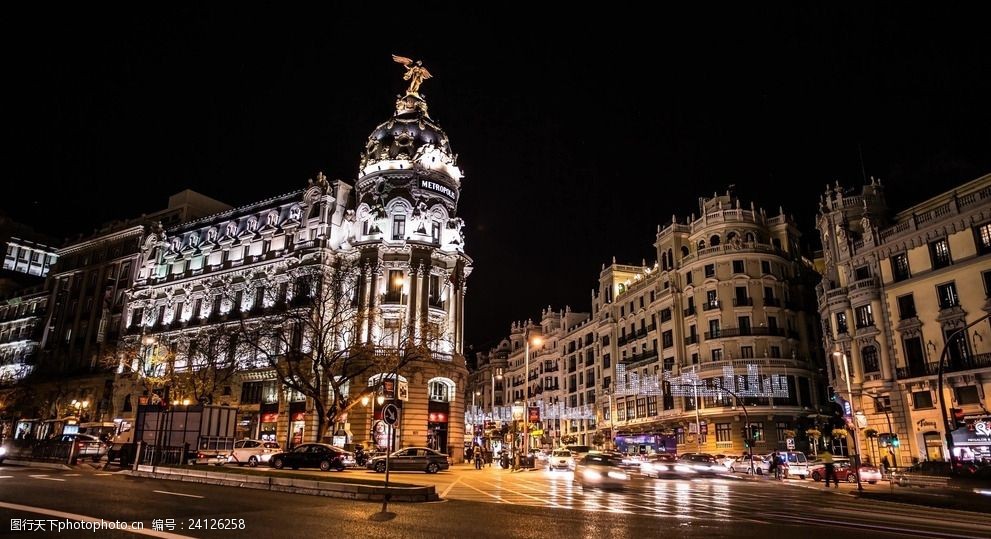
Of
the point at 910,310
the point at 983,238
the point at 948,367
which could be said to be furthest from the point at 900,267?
the point at 948,367

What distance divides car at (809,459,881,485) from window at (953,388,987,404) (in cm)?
1043

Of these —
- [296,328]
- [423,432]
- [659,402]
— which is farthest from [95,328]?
[659,402]

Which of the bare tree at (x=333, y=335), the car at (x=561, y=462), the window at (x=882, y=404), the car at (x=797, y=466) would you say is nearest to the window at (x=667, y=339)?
the window at (x=882, y=404)

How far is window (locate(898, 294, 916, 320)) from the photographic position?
4241 centimetres

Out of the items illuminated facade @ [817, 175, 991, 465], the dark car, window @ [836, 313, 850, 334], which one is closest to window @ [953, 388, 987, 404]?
illuminated facade @ [817, 175, 991, 465]

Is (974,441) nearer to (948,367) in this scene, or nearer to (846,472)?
(846,472)

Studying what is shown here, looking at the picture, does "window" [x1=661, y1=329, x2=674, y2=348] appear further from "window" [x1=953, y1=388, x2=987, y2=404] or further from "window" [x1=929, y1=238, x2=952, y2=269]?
"window" [x1=953, y1=388, x2=987, y2=404]

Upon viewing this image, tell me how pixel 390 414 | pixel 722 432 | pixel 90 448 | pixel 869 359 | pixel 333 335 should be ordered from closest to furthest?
pixel 390 414
pixel 90 448
pixel 333 335
pixel 869 359
pixel 722 432

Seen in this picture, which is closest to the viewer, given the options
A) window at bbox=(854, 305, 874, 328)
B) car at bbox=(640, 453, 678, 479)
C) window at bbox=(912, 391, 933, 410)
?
car at bbox=(640, 453, 678, 479)

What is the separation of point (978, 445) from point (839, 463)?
636cm

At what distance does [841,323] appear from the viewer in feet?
159

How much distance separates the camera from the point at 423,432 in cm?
4925

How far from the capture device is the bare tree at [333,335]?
42500 mm

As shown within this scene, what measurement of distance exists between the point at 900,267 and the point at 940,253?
3225mm
